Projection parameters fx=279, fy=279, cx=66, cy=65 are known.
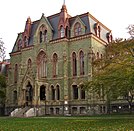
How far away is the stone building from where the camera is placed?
5262cm

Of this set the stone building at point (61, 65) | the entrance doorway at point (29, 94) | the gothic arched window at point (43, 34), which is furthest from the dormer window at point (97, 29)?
the entrance doorway at point (29, 94)

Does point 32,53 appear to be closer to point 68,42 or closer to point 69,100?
point 68,42

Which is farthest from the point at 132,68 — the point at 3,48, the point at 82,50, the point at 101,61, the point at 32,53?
the point at 32,53

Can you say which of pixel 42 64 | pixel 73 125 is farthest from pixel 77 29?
pixel 73 125

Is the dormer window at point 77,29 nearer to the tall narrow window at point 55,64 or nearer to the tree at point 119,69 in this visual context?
the tall narrow window at point 55,64

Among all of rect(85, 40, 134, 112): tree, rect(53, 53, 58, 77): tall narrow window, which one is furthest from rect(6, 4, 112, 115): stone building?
rect(85, 40, 134, 112): tree

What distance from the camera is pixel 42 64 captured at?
59125 millimetres

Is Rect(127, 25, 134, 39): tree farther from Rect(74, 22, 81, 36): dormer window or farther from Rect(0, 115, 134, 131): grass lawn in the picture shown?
Rect(74, 22, 81, 36): dormer window

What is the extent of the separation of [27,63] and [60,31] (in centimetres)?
1095

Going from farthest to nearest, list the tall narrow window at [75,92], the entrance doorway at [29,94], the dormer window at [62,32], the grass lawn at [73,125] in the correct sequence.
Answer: the dormer window at [62,32] < the entrance doorway at [29,94] < the tall narrow window at [75,92] < the grass lawn at [73,125]

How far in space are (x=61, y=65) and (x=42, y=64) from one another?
613cm

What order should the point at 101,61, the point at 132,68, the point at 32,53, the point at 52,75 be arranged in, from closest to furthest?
the point at 132,68 → the point at 101,61 → the point at 52,75 → the point at 32,53

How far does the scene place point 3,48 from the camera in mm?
43906

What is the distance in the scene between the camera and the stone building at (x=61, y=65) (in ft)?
173
